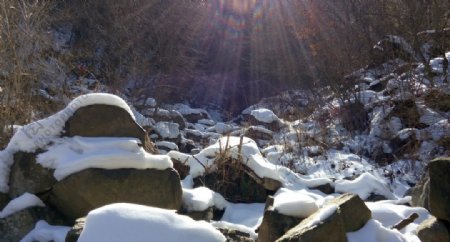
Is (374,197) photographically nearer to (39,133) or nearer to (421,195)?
(421,195)

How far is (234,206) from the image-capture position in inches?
227

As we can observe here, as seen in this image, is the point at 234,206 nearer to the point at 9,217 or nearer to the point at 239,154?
the point at 239,154

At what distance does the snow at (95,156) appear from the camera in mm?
4191

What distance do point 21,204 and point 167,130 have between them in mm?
5419

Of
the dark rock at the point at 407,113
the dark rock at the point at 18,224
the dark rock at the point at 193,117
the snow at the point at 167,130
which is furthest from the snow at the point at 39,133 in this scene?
the dark rock at the point at 193,117

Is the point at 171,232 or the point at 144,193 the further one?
the point at 144,193

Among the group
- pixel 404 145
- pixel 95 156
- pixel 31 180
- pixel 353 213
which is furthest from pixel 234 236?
pixel 404 145

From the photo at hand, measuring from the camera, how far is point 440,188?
12.1 feet

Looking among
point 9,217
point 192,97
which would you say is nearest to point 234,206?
point 9,217

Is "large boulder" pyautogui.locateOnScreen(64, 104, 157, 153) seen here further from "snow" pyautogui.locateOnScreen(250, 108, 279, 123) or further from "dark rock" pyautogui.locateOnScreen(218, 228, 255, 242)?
"snow" pyautogui.locateOnScreen(250, 108, 279, 123)

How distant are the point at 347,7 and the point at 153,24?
5818 millimetres

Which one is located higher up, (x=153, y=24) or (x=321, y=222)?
(x=321, y=222)

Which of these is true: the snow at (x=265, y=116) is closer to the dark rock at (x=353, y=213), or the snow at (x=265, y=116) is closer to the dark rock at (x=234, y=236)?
the dark rock at (x=353, y=213)

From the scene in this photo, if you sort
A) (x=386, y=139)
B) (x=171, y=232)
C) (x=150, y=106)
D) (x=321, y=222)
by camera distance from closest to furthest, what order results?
(x=171, y=232) < (x=321, y=222) < (x=386, y=139) < (x=150, y=106)
